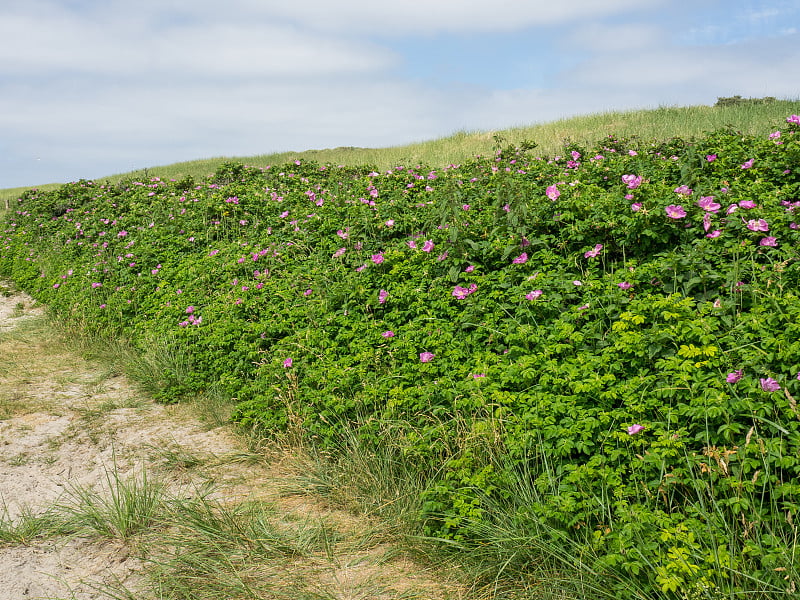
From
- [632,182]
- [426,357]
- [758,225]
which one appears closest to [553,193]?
[632,182]

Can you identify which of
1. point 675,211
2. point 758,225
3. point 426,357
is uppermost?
point 675,211

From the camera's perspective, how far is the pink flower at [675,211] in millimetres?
4539

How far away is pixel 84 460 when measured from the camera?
4.65 m

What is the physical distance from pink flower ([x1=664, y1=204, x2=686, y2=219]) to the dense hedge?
1.7 inches

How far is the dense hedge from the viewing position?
2.84 metres

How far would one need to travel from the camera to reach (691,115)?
49.0ft

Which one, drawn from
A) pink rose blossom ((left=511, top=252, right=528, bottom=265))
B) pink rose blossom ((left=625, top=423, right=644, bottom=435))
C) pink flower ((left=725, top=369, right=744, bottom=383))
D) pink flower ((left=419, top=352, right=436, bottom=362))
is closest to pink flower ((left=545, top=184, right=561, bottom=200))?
pink rose blossom ((left=511, top=252, right=528, bottom=265))

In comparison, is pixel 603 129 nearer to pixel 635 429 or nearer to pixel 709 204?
pixel 709 204

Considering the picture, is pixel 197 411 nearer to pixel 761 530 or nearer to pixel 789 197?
pixel 761 530

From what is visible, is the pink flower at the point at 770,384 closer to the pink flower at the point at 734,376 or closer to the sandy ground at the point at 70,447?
the pink flower at the point at 734,376

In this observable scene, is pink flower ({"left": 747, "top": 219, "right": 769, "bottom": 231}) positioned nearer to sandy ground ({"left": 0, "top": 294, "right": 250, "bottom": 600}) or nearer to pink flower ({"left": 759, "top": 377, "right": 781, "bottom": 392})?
pink flower ({"left": 759, "top": 377, "right": 781, "bottom": 392})

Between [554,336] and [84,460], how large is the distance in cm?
355

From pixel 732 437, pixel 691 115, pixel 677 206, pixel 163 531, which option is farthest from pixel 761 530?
pixel 691 115

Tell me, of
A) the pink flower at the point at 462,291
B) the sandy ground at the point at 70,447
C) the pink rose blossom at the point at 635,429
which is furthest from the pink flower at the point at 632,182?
the sandy ground at the point at 70,447
